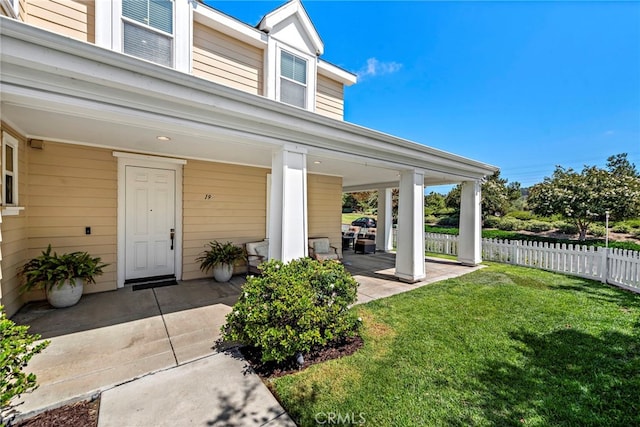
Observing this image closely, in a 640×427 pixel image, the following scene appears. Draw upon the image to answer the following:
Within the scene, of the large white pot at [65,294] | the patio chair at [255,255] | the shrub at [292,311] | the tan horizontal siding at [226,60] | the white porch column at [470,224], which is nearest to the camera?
the shrub at [292,311]

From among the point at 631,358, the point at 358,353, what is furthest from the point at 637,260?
the point at 358,353

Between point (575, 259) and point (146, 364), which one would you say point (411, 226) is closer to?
point (575, 259)

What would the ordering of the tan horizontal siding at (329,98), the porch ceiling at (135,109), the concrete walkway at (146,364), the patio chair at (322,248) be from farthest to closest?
the patio chair at (322,248) → the tan horizontal siding at (329,98) → the porch ceiling at (135,109) → the concrete walkway at (146,364)

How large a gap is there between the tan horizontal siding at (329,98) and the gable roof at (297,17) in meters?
0.79

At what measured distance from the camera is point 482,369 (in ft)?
9.50

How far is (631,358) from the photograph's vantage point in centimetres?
309

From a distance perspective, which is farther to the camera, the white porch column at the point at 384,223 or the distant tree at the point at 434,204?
the distant tree at the point at 434,204

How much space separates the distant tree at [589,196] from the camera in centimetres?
1049

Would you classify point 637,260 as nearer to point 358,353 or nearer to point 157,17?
point 358,353

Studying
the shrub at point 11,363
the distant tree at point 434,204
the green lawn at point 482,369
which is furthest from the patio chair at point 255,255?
the distant tree at point 434,204

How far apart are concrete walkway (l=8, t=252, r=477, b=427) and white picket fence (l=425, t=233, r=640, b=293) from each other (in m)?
6.62

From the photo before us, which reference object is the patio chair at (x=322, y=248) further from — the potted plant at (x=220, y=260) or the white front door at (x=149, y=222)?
the white front door at (x=149, y=222)

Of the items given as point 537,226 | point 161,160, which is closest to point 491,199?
point 537,226

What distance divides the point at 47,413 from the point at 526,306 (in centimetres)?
686
